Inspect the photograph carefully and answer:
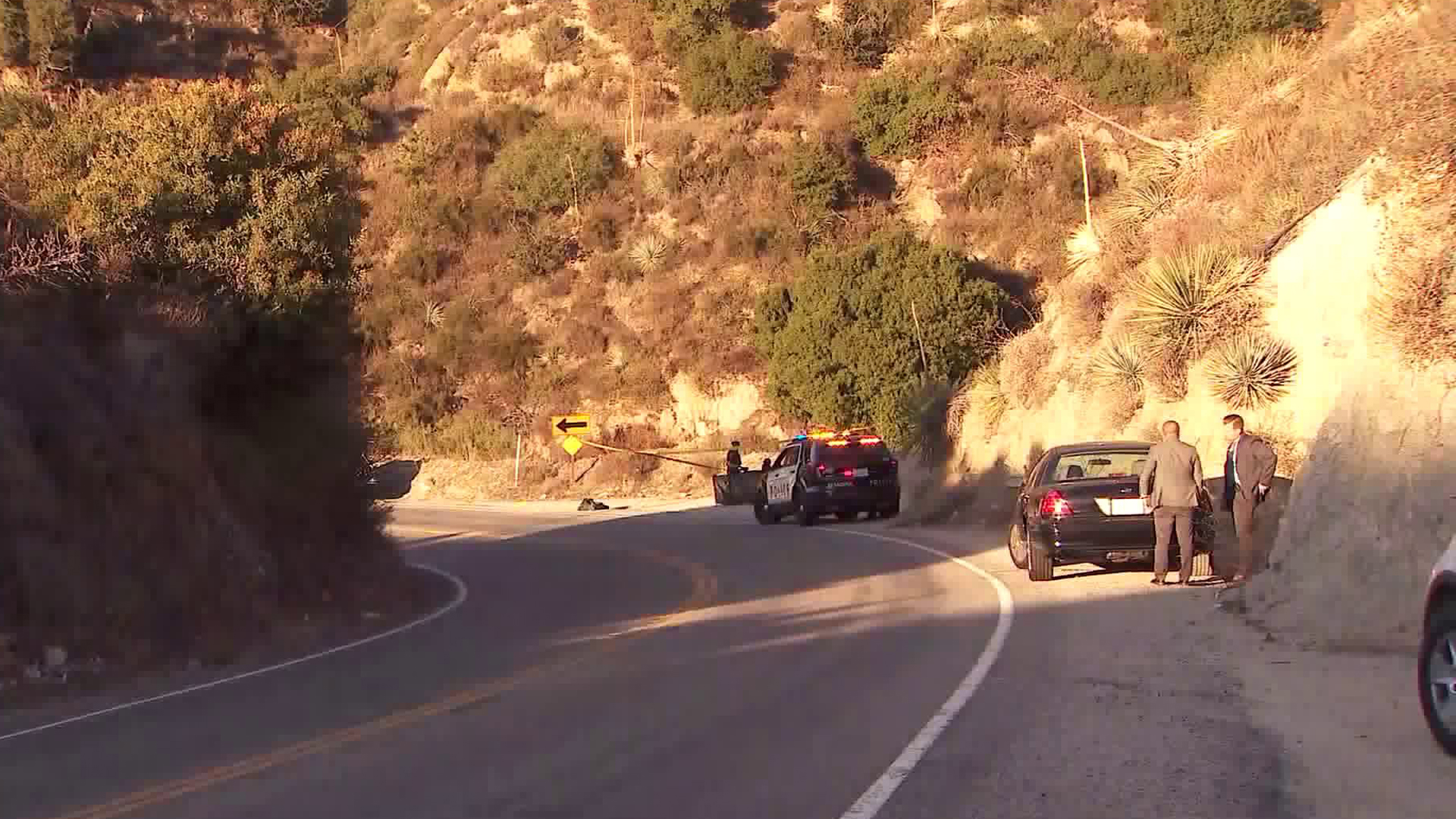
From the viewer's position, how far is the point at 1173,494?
17125mm

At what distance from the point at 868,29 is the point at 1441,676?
6451 cm

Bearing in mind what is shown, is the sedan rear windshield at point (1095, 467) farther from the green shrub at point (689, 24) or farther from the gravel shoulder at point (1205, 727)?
the green shrub at point (689, 24)

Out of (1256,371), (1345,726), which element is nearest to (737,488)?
(1256,371)

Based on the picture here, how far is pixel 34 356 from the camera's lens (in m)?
16.6

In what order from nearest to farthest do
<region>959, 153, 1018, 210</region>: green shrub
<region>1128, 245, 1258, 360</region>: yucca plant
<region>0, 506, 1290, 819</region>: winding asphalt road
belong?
<region>0, 506, 1290, 819</region>: winding asphalt road < <region>1128, 245, 1258, 360</region>: yucca plant < <region>959, 153, 1018, 210</region>: green shrub

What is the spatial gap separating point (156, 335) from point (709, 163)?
47.7 meters

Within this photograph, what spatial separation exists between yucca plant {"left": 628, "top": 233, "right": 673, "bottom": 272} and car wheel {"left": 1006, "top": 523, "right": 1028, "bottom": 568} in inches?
1658

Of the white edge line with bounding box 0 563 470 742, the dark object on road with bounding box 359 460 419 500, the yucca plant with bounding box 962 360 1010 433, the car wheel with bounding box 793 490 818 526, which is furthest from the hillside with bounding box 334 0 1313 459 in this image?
the white edge line with bounding box 0 563 470 742

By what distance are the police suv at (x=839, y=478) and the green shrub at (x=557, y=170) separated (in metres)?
33.2

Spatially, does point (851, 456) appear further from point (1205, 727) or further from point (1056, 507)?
point (1205, 727)

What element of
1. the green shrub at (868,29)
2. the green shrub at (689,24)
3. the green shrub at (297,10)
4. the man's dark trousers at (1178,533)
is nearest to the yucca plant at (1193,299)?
the man's dark trousers at (1178,533)

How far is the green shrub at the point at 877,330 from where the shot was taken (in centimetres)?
4847

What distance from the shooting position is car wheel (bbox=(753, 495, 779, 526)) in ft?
116

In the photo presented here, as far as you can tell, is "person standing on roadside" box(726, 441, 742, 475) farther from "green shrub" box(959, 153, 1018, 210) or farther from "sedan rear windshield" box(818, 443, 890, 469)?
"green shrub" box(959, 153, 1018, 210)
